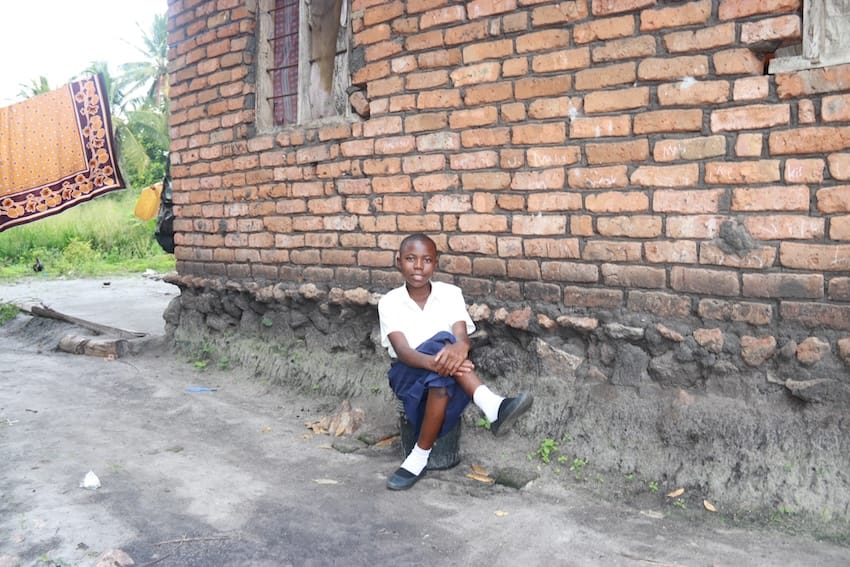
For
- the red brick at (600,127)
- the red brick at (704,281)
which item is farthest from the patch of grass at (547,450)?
the red brick at (600,127)

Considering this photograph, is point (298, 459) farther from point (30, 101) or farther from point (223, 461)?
point (30, 101)

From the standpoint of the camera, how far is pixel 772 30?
8.52ft

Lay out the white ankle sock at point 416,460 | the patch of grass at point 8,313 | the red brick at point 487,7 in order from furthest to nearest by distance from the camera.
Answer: the patch of grass at point 8,313, the red brick at point 487,7, the white ankle sock at point 416,460

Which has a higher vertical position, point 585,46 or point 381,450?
point 585,46

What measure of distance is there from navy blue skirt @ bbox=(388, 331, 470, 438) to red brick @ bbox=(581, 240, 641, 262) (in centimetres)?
72

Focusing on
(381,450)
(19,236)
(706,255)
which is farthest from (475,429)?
(19,236)

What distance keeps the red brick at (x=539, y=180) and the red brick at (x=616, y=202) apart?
0.17 m

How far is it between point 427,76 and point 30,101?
5.20 meters

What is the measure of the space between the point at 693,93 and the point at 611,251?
721 mm

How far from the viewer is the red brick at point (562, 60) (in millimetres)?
3027

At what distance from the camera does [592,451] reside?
3.02 m

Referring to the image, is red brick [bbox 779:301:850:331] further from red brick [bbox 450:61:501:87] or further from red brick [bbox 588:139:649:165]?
red brick [bbox 450:61:501:87]

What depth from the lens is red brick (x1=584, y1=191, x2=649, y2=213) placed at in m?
2.89

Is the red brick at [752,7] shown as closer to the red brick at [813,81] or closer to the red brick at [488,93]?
the red brick at [813,81]
